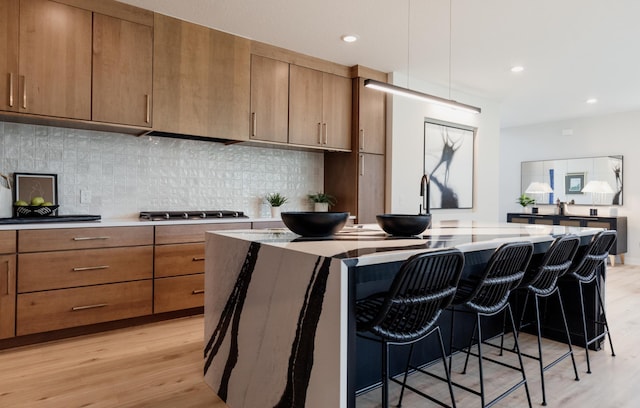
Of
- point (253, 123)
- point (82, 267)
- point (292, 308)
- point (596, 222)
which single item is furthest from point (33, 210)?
point (596, 222)

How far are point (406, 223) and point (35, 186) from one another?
9.17 ft

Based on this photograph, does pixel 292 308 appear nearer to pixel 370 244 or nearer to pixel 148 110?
pixel 370 244

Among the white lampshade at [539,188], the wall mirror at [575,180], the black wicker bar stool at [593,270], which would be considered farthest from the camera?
the white lampshade at [539,188]

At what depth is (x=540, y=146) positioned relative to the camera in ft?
25.2

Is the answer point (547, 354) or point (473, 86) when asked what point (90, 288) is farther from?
point (473, 86)

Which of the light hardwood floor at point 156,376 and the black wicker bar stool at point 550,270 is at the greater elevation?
the black wicker bar stool at point 550,270

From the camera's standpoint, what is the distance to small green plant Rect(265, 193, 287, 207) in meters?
4.22

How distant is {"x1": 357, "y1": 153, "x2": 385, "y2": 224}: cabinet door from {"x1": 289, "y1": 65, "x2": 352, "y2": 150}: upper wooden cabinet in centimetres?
30

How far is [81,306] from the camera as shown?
2.91m

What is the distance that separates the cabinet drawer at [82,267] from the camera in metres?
2.71

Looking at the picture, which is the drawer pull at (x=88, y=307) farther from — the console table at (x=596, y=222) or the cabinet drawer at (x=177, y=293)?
the console table at (x=596, y=222)

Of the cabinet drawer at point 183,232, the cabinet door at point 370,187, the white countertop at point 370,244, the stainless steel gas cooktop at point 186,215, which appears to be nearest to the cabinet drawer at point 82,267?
the cabinet drawer at point 183,232

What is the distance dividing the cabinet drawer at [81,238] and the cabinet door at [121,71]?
84cm

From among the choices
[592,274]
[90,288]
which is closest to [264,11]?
[90,288]
